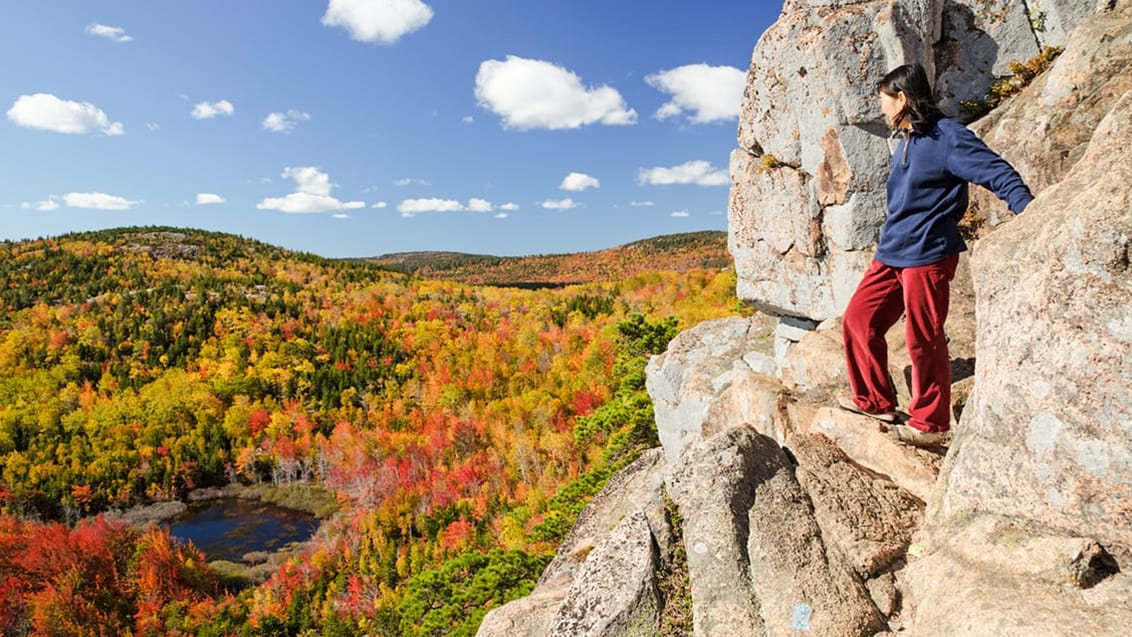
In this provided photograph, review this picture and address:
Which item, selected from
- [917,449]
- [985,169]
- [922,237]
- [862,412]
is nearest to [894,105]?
[985,169]

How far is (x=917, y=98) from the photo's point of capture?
13.2 ft

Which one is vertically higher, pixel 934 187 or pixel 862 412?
pixel 934 187

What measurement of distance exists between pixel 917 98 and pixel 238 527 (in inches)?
2851

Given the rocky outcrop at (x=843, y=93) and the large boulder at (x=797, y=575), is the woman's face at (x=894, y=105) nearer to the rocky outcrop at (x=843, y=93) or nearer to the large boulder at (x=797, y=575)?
the large boulder at (x=797, y=575)

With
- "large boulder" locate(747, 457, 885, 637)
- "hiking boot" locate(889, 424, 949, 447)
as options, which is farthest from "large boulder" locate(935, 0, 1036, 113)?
"large boulder" locate(747, 457, 885, 637)

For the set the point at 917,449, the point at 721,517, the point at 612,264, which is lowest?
the point at 721,517

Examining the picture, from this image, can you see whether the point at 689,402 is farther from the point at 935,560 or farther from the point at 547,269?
the point at 547,269

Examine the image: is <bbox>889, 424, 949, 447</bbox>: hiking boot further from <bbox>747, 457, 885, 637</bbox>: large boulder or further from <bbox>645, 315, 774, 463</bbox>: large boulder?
<bbox>645, 315, 774, 463</bbox>: large boulder

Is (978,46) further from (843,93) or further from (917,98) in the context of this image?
(917,98)

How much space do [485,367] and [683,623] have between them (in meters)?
81.5

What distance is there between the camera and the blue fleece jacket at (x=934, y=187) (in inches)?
150

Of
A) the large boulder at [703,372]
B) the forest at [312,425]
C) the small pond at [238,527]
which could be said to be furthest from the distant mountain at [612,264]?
the large boulder at [703,372]

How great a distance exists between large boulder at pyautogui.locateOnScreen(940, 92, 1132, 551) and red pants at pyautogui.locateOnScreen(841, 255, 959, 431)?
75cm

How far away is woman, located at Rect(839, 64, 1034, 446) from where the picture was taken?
12.8 ft
